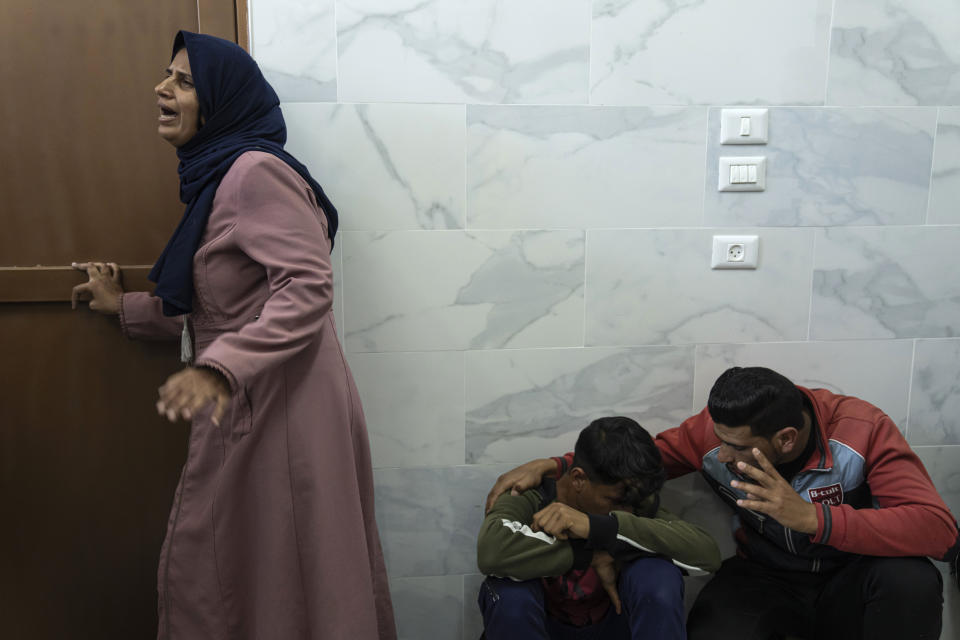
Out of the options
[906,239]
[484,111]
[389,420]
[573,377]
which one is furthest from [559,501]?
[906,239]

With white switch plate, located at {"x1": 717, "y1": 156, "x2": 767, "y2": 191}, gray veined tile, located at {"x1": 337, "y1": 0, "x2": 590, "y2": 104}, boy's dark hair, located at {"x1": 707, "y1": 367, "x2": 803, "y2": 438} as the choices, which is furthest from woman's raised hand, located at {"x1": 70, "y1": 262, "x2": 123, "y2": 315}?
white switch plate, located at {"x1": 717, "y1": 156, "x2": 767, "y2": 191}

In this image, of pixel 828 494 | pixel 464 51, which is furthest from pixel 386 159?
pixel 828 494

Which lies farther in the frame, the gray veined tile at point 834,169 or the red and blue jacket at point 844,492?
the gray veined tile at point 834,169

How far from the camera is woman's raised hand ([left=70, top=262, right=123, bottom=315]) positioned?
1.74 m

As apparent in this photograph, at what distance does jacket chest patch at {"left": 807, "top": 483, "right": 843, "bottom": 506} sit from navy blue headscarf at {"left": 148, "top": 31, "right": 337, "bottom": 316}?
129 cm

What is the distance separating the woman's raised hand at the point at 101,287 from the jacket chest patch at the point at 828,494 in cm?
168

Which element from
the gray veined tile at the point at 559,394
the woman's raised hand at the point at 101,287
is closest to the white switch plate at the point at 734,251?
the gray veined tile at the point at 559,394

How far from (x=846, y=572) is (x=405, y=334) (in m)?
1.17

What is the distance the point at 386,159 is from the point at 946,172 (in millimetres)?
1486

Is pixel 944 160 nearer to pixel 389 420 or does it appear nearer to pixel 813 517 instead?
pixel 813 517

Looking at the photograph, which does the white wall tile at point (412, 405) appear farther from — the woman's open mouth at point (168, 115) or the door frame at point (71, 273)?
the woman's open mouth at point (168, 115)

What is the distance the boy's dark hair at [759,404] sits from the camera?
1551mm

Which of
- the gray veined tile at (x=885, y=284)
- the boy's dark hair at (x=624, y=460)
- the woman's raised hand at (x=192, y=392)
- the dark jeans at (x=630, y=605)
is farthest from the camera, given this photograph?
the gray veined tile at (x=885, y=284)

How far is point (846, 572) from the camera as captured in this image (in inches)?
64.1
